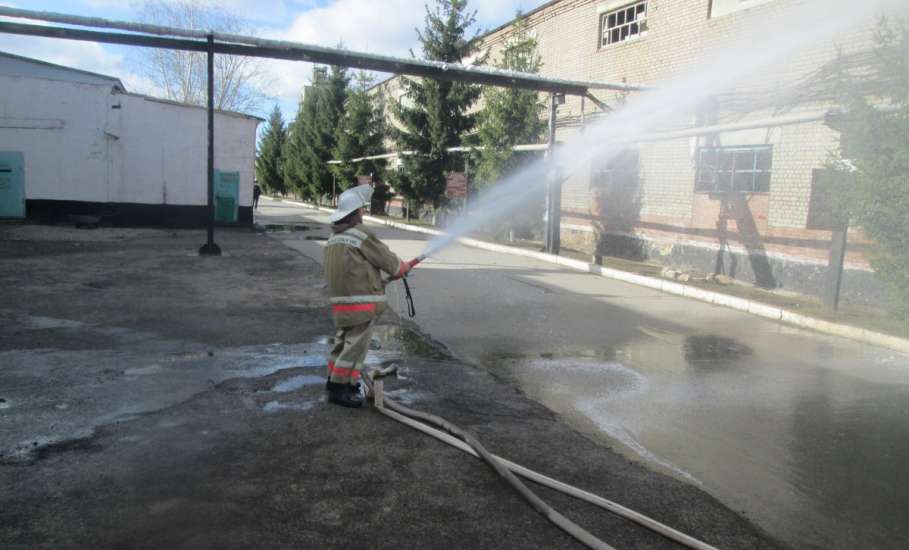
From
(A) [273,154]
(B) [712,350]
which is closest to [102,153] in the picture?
(B) [712,350]

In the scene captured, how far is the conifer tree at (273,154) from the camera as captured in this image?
174 ft

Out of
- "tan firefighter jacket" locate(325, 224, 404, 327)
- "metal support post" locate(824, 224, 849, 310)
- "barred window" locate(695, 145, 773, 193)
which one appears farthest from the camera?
"barred window" locate(695, 145, 773, 193)

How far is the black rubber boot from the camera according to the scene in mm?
4879

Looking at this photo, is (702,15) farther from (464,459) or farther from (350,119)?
(350,119)

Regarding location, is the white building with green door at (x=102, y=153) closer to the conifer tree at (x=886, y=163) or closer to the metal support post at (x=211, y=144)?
the metal support post at (x=211, y=144)

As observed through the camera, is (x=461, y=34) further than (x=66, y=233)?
Yes

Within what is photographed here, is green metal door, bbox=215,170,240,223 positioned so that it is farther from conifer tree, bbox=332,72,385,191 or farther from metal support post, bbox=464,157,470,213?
conifer tree, bbox=332,72,385,191

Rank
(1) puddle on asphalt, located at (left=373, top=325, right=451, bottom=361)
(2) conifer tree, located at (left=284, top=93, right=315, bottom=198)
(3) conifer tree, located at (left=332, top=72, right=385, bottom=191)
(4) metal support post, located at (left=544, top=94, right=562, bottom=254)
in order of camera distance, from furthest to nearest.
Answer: (2) conifer tree, located at (left=284, top=93, right=315, bottom=198)
(3) conifer tree, located at (left=332, top=72, right=385, bottom=191)
(4) metal support post, located at (left=544, top=94, right=562, bottom=254)
(1) puddle on asphalt, located at (left=373, top=325, right=451, bottom=361)

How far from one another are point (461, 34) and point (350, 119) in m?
10.1

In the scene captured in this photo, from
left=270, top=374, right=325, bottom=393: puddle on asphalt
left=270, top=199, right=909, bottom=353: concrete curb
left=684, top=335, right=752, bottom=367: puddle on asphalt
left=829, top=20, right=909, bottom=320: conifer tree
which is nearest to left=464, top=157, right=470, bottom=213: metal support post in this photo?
left=270, top=199, right=909, bottom=353: concrete curb

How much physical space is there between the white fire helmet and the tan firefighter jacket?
0.16 m

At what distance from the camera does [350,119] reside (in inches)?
1257

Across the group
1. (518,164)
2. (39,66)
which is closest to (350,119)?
(39,66)

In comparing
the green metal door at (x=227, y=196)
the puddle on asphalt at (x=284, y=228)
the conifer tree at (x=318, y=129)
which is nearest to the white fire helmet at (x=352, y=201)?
the puddle on asphalt at (x=284, y=228)
